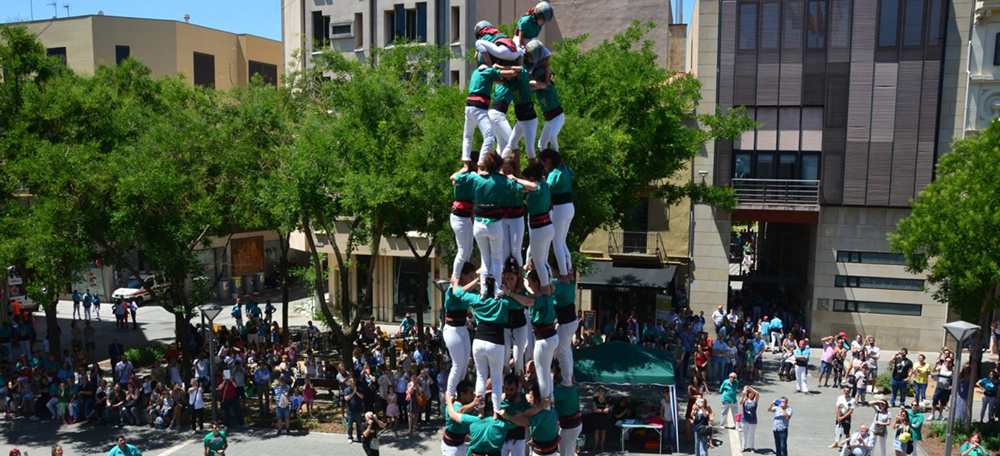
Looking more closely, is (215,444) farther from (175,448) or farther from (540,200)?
(540,200)

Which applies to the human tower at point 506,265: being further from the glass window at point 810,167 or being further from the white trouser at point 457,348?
the glass window at point 810,167

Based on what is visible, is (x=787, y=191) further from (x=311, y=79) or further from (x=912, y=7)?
(x=311, y=79)

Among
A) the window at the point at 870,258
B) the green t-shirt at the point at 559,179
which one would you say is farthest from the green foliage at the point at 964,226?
the green t-shirt at the point at 559,179

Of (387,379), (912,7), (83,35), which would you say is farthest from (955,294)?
(83,35)

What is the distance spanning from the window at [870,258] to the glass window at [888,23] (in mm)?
7223

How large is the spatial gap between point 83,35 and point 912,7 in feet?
131

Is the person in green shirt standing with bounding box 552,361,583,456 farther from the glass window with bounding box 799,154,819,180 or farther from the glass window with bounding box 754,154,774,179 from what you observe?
the glass window with bounding box 799,154,819,180

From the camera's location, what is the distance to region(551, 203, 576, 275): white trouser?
1298 cm

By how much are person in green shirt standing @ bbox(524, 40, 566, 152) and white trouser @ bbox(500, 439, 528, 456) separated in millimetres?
4601

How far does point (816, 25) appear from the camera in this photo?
28.3 m

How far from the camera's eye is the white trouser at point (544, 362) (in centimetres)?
1224

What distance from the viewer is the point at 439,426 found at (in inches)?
805

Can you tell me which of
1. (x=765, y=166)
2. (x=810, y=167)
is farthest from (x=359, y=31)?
(x=810, y=167)

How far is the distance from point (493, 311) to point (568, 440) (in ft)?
9.31
